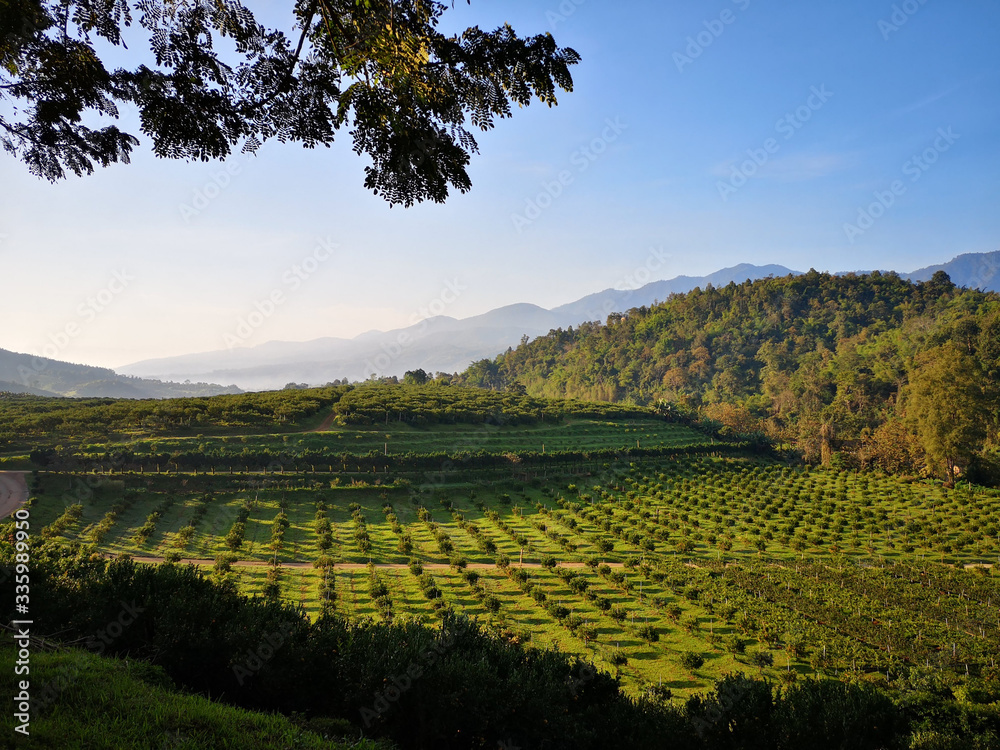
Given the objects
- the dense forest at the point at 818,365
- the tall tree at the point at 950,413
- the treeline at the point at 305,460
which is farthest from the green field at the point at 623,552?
the dense forest at the point at 818,365

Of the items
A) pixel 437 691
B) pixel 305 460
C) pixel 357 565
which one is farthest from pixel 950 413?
pixel 305 460

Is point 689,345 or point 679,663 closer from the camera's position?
point 679,663

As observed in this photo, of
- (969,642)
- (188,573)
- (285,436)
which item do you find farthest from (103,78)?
(285,436)

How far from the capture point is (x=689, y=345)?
150625 mm

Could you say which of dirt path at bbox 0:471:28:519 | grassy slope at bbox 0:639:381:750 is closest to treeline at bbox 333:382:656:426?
dirt path at bbox 0:471:28:519

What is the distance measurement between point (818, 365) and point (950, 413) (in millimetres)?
75935

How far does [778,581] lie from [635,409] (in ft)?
227

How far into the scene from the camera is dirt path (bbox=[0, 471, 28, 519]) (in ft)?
106

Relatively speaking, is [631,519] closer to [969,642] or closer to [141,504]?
[969,642]

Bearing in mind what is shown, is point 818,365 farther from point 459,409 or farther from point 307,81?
point 307,81

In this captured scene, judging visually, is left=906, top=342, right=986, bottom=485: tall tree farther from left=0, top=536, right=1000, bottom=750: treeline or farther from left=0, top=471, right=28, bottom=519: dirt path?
left=0, top=471, right=28, bottom=519: dirt path

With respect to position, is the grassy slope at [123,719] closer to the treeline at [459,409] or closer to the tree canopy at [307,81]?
the tree canopy at [307,81]

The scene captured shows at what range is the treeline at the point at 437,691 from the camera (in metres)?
7.66

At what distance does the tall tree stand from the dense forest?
0.13 metres
